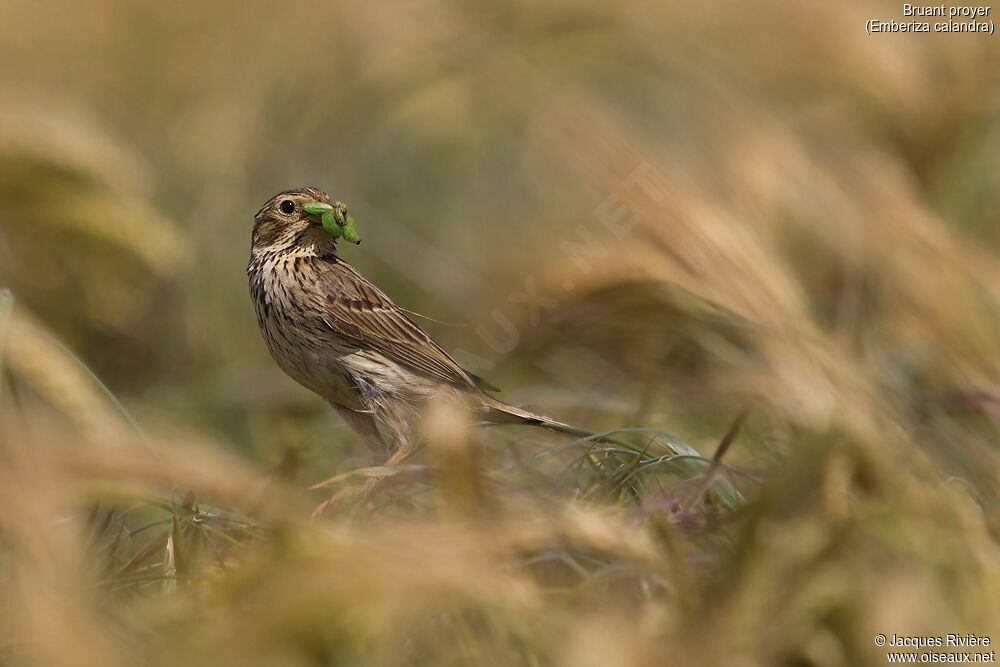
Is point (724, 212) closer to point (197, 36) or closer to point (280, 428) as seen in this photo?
point (280, 428)

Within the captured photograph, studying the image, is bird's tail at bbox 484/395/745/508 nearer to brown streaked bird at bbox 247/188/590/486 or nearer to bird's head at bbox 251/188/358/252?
brown streaked bird at bbox 247/188/590/486

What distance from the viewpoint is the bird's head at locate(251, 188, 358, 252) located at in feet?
9.29

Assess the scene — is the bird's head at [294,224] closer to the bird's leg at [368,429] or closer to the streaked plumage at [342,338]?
the streaked plumage at [342,338]

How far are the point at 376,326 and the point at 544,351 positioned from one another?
0.58m

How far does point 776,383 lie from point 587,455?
0.35 m

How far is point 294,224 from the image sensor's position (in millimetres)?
2855

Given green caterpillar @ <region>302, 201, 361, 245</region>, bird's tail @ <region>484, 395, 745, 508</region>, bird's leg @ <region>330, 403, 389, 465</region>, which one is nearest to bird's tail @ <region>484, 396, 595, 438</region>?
bird's tail @ <region>484, 395, 745, 508</region>

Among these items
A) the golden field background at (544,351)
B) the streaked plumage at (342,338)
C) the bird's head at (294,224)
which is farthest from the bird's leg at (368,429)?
the bird's head at (294,224)

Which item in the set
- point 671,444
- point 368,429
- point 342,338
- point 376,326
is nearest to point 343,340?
point 342,338

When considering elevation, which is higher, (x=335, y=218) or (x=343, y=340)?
(x=335, y=218)

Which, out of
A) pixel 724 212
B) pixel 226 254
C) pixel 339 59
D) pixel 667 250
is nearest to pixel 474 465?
pixel 667 250

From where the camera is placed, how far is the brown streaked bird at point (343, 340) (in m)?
2.70

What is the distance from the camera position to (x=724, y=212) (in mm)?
2363

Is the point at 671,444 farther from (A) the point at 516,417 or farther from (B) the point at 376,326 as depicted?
(B) the point at 376,326
